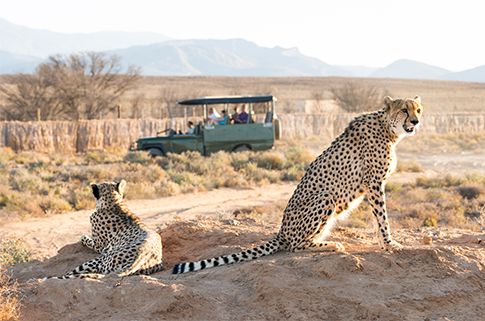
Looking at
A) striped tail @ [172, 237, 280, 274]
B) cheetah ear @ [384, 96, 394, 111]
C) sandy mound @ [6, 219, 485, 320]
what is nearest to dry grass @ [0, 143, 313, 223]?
striped tail @ [172, 237, 280, 274]

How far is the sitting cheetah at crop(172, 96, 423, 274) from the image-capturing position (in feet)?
15.2

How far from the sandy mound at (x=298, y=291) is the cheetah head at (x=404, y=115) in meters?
1.19

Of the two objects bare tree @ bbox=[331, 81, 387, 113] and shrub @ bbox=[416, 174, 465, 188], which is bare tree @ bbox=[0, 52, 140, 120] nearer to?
bare tree @ bbox=[331, 81, 387, 113]

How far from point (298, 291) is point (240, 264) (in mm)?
919

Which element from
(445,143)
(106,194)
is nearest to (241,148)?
(106,194)

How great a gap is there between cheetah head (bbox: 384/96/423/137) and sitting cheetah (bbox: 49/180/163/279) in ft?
9.64

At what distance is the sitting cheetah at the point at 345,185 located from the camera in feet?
15.2

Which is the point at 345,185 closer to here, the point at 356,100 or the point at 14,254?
the point at 14,254

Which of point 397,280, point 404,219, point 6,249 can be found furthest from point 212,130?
point 397,280

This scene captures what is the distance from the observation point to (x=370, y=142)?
4750 mm

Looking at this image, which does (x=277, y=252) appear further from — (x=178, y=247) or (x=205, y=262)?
(x=178, y=247)

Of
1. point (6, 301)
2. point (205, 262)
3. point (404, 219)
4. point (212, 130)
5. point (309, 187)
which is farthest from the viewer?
point (212, 130)

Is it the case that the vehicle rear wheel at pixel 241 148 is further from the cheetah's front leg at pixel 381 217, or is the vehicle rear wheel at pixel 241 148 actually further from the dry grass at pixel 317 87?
the dry grass at pixel 317 87

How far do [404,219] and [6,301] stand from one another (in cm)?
765
